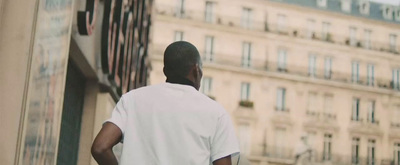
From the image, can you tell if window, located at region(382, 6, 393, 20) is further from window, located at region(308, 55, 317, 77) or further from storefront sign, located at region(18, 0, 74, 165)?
storefront sign, located at region(18, 0, 74, 165)

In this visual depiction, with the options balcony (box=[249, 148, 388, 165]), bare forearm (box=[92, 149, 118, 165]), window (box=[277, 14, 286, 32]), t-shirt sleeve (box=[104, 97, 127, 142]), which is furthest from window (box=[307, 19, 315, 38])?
bare forearm (box=[92, 149, 118, 165])

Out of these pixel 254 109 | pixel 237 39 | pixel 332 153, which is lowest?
pixel 332 153

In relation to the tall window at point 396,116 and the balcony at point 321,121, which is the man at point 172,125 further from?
the tall window at point 396,116

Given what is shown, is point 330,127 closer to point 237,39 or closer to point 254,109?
point 254,109

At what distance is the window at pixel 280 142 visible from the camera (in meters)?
40.3

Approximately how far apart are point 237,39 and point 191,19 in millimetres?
3257

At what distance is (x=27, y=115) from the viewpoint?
4156 mm

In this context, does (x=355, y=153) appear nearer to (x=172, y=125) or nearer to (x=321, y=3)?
(x=321, y=3)

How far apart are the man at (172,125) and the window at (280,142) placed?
3807 centimetres

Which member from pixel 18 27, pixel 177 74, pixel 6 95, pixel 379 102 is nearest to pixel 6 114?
pixel 6 95

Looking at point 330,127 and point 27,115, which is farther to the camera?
point 330,127

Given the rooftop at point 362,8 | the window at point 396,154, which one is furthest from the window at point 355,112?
the rooftop at point 362,8

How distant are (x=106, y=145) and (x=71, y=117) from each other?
6.22 metres

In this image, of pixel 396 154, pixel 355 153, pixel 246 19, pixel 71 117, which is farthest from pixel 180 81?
pixel 396 154
